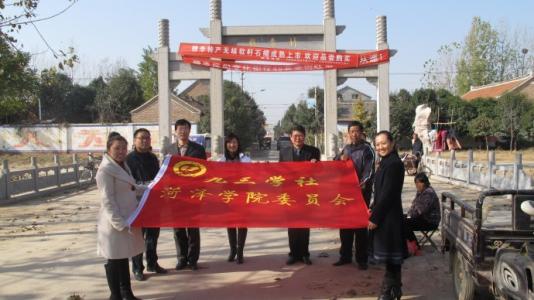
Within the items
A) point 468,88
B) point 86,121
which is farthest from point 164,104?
point 468,88

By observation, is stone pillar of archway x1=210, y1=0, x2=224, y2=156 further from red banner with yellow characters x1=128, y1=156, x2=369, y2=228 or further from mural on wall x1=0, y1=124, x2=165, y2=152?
mural on wall x1=0, y1=124, x2=165, y2=152

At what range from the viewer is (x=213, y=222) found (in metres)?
4.80

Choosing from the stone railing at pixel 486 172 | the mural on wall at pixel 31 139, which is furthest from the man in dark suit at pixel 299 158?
the mural on wall at pixel 31 139

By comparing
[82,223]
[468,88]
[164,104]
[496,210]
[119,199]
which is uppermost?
[468,88]

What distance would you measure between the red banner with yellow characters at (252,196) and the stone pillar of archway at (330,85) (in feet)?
25.3

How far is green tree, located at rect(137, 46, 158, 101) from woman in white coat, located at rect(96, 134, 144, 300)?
43.8 m

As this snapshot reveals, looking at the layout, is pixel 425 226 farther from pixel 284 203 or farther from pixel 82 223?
pixel 82 223

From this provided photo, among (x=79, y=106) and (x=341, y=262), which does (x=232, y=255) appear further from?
(x=79, y=106)

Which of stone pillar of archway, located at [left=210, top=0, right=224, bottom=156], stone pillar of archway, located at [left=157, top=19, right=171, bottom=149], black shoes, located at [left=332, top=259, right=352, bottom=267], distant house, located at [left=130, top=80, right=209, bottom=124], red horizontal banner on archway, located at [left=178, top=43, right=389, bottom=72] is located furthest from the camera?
distant house, located at [left=130, top=80, right=209, bottom=124]

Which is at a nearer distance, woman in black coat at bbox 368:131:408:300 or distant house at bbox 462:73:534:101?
woman in black coat at bbox 368:131:408:300

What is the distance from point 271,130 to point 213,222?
137350mm

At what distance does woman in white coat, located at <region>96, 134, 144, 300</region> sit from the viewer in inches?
170

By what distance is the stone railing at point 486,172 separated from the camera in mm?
10742

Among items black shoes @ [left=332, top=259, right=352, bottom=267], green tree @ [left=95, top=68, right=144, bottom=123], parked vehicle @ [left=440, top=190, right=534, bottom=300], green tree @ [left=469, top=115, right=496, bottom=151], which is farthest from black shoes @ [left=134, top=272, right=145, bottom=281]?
green tree @ [left=95, top=68, right=144, bottom=123]
